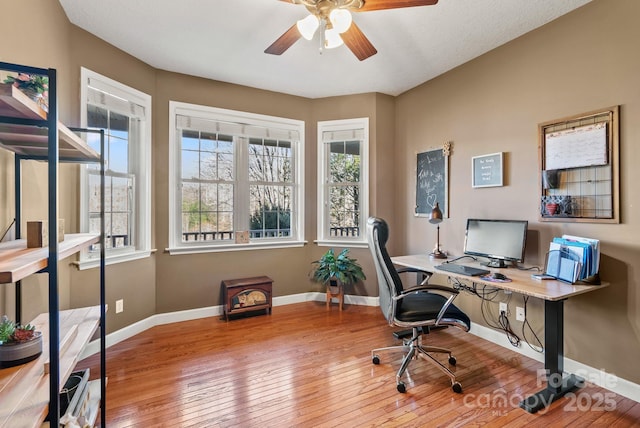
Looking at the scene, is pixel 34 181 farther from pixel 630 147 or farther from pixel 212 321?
pixel 630 147

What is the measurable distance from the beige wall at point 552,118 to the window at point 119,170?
309 centimetres

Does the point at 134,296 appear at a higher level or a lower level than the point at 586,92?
lower

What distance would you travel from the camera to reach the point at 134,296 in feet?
9.80

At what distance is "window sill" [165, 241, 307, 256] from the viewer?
3353 mm

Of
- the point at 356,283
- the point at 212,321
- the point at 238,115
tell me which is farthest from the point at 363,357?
the point at 238,115

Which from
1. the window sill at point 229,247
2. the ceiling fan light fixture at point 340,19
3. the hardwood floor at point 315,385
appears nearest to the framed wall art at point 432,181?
the hardwood floor at point 315,385

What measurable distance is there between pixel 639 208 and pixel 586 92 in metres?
0.90

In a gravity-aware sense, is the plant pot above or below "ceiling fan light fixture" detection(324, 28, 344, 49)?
below

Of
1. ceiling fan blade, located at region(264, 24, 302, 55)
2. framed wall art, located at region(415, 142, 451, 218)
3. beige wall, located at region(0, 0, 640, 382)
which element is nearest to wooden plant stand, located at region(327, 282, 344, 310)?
beige wall, located at region(0, 0, 640, 382)

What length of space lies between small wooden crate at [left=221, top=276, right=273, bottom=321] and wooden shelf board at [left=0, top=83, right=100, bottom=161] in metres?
2.06

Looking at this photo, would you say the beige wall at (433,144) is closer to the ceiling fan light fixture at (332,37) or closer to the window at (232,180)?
→ the window at (232,180)

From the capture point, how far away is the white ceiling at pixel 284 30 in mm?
2242

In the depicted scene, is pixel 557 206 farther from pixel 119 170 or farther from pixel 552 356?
pixel 119 170

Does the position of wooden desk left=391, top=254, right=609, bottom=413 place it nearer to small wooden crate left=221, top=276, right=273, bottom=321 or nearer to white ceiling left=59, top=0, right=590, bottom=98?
white ceiling left=59, top=0, right=590, bottom=98
